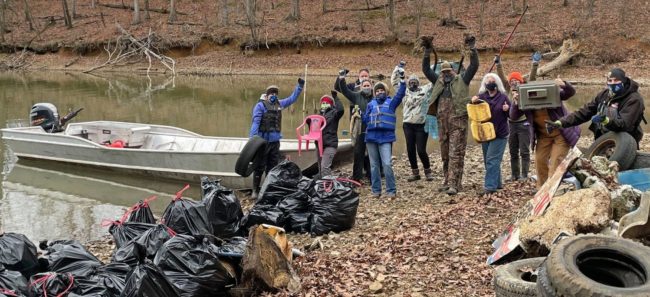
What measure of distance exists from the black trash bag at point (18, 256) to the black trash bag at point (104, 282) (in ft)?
2.20

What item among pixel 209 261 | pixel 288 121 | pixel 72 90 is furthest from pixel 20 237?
pixel 72 90

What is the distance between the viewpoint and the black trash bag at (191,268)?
513 centimetres

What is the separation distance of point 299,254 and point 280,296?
3.33ft

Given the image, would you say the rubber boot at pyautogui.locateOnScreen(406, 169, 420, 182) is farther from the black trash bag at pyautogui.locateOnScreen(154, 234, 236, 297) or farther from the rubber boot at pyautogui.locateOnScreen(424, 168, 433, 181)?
the black trash bag at pyautogui.locateOnScreen(154, 234, 236, 297)

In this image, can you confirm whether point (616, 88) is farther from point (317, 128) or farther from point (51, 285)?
point (51, 285)

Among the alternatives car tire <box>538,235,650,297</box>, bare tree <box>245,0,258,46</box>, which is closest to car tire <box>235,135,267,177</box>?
car tire <box>538,235,650,297</box>

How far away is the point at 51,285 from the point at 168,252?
0.98 metres

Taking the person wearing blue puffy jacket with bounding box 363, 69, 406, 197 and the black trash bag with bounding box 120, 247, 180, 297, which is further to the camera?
the person wearing blue puffy jacket with bounding box 363, 69, 406, 197

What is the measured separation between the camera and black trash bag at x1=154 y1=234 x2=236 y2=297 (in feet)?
16.8

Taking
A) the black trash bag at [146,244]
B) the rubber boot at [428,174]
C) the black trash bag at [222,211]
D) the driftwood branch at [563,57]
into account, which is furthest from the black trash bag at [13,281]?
the driftwood branch at [563,57]

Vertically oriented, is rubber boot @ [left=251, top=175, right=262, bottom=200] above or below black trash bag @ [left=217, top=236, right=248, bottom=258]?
below

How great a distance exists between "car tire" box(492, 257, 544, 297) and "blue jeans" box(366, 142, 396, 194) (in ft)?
13.0

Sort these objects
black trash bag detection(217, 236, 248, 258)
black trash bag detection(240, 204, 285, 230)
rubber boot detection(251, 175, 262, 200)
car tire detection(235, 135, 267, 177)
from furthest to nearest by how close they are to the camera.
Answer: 1. rubber boot detection(251, 175, 262, 200)
2. car tire detection(235, 135, 267, 177)
3. black trash bag detection(240, 204, 285, 230)
4. black trash bag detection(217, 236, 248, 258)

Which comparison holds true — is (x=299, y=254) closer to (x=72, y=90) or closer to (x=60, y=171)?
(x=60, y=171)
